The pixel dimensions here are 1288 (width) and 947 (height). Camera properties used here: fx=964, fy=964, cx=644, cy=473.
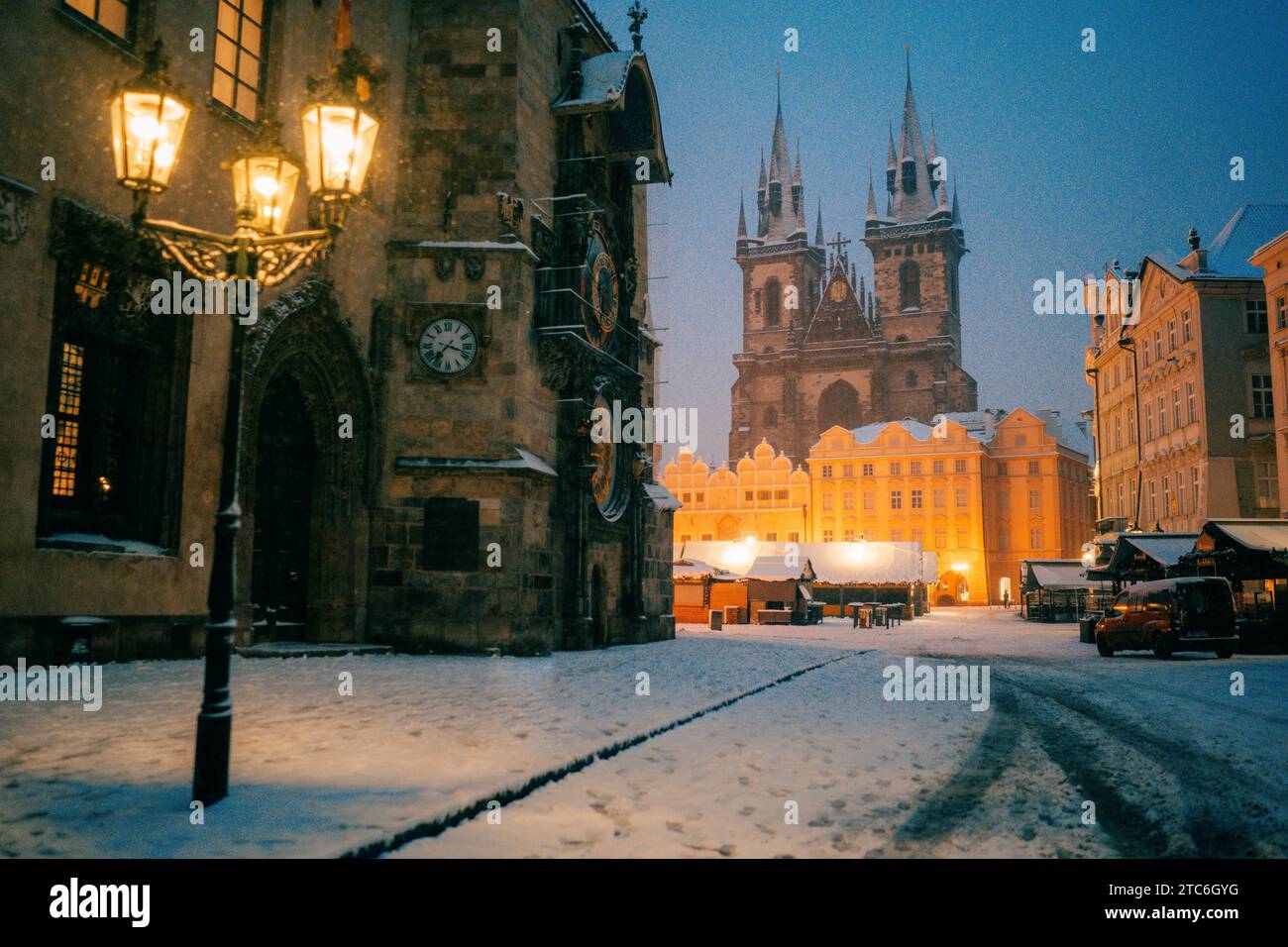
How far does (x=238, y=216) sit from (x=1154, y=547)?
2761 cm

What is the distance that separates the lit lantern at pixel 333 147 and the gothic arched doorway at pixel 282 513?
9312 millimetres

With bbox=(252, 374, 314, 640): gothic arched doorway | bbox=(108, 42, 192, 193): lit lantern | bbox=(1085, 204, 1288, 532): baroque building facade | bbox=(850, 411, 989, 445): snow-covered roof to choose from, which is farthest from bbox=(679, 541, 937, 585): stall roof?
bbox=(108, 42, 192, 193): lit lantern

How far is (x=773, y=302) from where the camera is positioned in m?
105

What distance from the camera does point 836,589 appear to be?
52.8 m

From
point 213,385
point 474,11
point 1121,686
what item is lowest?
point 1121,686

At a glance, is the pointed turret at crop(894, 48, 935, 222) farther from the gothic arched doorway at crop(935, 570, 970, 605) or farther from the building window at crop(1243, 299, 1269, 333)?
the building window at crop(1243, 299, 1269, 333)

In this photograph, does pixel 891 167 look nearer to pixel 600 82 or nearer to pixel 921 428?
pixel 921 428

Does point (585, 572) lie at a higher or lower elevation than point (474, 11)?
lower

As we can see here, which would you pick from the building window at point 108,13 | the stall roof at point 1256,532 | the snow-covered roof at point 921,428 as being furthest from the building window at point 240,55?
Answer: the snow-covered roof at point 921,428

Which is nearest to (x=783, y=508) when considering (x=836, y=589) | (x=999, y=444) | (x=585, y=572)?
(x=999, y=444)

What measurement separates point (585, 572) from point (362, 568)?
4.76 meters

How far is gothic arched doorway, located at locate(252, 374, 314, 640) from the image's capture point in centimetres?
1510

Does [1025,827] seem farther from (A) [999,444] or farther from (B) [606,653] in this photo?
(A) [999,444]

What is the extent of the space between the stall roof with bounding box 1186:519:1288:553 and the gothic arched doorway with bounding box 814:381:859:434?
72.4m
